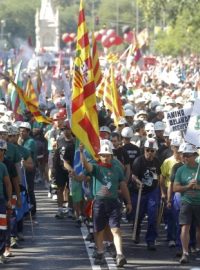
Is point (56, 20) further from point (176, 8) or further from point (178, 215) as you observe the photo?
point (178, 215)

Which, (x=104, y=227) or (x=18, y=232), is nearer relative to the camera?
(x=104, y=227)

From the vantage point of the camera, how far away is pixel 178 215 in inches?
674

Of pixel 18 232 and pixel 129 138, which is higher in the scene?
pixel 129 138

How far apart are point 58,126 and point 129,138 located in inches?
151

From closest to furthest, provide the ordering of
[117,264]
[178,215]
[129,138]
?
[117,264]
[178,215]
[129,138]

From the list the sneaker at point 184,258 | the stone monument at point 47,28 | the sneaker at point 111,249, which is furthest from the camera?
the stone monument at point 47,28

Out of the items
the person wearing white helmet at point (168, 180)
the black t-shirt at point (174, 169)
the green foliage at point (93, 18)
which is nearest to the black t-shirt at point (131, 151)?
the person wearing white helmet at point (168, 180)

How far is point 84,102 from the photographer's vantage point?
53.6ft

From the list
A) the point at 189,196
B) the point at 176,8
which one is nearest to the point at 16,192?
the point at 189,196

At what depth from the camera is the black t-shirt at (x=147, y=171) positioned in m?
17.2

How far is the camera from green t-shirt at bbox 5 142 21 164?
1691cm

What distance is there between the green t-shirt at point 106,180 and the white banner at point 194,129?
4.13ft

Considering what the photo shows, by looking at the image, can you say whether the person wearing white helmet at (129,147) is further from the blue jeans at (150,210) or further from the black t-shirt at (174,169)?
the black t-shirt at (174,169)

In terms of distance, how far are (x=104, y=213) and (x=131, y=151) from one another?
3290 millimetres
